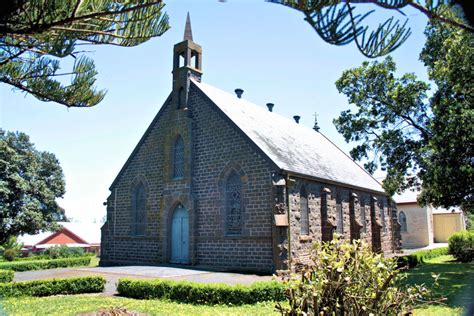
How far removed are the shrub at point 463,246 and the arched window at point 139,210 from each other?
21.0 m

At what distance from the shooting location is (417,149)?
20031mm

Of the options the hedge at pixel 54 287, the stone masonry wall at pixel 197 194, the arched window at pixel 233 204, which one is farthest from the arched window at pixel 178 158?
the hedge at pixel 54 287

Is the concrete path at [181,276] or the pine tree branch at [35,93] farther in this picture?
the concrete path at [181,276]

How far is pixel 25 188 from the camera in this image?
3856 centimetres

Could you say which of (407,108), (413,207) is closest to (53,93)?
(407,108)

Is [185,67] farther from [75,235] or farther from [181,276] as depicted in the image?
[75,235]

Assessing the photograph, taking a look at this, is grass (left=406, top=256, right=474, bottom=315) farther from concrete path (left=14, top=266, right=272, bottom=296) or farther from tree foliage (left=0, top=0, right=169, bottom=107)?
tree foliage (left=0, top=0, right=169, bottom=107)

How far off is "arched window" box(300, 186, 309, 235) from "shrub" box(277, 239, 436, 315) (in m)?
14.5

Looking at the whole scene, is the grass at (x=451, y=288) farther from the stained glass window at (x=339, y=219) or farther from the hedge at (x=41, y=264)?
the hedge at (x=41, y=264)

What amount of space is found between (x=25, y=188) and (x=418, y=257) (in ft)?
112

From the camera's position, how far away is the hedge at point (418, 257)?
935 inches

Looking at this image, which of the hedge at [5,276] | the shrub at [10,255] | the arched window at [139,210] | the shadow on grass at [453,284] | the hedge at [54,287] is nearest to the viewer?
the shadow on grass at [453,284]

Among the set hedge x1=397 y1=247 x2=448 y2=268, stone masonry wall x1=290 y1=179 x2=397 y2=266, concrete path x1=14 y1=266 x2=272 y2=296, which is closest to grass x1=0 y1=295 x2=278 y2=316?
concrete path x1=14 y1=266 x2=272 y2=296

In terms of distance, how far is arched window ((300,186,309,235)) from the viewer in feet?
67.6
